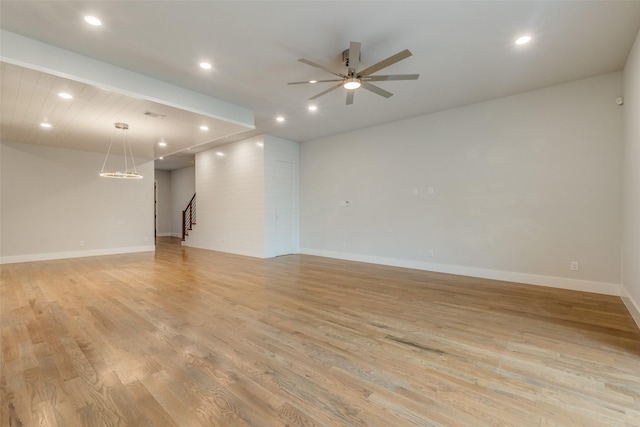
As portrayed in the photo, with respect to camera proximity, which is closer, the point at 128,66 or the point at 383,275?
the point at 128,66

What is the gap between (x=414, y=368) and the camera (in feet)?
7.09

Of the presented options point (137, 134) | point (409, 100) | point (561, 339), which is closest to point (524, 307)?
point (561, 339)

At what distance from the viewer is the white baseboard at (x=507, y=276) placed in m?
4.11

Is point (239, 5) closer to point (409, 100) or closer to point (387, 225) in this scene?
point (409, 100)

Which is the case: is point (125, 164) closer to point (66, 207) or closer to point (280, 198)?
point (66, 207)

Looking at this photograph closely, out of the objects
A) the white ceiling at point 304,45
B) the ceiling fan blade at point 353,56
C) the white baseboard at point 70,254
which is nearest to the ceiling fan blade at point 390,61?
the ceiling fan blade at point 353,56

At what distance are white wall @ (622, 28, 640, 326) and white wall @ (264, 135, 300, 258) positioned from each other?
Answer: 254 inches

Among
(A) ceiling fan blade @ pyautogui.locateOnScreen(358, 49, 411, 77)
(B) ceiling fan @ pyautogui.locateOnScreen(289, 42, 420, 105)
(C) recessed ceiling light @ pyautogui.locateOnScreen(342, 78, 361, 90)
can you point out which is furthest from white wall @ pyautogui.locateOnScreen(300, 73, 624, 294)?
(A) ceiling fan blade @ pyautogui.locateOnScreen(358, 49, 411, 77)

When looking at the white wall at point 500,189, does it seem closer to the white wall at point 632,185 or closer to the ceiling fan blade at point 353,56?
the white wall at point 632,185

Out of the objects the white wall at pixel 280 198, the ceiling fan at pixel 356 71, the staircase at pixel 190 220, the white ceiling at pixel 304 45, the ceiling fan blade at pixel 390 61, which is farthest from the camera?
the staircase at pixel 190 220

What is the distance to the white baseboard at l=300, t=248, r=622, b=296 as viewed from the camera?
4.11 meters

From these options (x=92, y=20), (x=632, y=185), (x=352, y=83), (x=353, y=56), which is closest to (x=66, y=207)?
(x=92, y=20)

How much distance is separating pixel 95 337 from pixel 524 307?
4.80 metres

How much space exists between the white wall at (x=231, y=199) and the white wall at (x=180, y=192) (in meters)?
2.73
